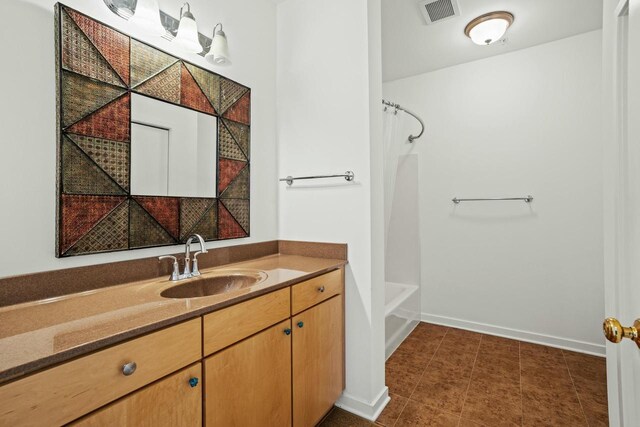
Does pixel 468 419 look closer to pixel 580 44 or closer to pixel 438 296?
pixel 438 296

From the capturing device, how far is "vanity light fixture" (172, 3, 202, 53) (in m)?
1.40

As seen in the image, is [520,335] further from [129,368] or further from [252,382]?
[129,368]

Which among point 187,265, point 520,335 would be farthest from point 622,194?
point 520,335

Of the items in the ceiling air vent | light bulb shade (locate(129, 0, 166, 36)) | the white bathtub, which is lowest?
the white bathtub

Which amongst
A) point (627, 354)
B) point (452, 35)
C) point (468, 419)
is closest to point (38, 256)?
point (627, 354)

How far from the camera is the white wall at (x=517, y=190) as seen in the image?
2359mm

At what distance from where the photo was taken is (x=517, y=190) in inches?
103

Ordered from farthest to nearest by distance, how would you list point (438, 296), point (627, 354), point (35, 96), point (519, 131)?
1. point (438, 296)
2. point (519, 131)
3. point (35, 96)
4. point (627, 354)

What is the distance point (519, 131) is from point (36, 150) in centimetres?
320

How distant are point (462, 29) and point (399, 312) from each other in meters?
2.31

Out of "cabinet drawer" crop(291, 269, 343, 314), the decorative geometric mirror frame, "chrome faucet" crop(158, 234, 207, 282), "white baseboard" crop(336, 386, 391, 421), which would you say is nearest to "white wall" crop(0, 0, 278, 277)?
the decorative geometric mirror frame

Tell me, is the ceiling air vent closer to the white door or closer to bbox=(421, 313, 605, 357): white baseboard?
the white door

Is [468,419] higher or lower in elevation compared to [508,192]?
lower

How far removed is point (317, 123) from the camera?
6.15 ft
